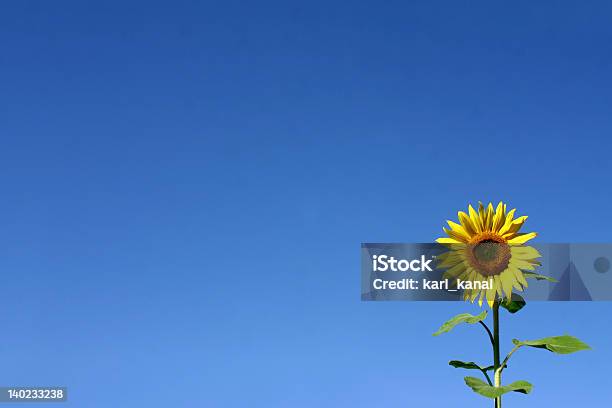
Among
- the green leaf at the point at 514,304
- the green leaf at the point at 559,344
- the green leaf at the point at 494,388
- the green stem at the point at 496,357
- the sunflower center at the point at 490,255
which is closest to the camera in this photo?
the green leaf at the point at 494,388

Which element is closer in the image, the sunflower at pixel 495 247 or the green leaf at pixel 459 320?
the green leaf at pixel 459 320

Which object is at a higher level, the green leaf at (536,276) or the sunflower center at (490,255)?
the sunflower center at (490,255)

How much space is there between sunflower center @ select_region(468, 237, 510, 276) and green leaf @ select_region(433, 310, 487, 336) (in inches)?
22.6

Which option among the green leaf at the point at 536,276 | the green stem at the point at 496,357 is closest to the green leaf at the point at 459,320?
the green stem at the point at 496,357

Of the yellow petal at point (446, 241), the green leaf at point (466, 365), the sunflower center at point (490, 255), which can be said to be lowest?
the green leaf at point (466, 365)

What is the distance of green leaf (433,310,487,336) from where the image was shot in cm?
460

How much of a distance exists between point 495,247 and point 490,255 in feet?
0.33

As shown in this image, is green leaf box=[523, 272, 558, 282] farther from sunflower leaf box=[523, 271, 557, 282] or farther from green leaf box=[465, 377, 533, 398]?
green leaf box=[465, 377, 533, 398]

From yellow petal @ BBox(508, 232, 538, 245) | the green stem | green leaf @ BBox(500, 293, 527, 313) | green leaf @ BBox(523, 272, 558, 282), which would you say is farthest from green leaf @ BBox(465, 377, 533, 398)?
yellow petal @ BBox(508, 232, 538, 245)

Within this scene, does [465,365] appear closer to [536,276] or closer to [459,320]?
[459,320]

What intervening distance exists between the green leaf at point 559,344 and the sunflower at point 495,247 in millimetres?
420

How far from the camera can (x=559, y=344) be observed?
14.8 ft

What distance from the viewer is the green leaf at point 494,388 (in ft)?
13.6

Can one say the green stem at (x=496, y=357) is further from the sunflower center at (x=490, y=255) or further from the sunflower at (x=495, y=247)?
the sunflower center at (x=490, y=255)
